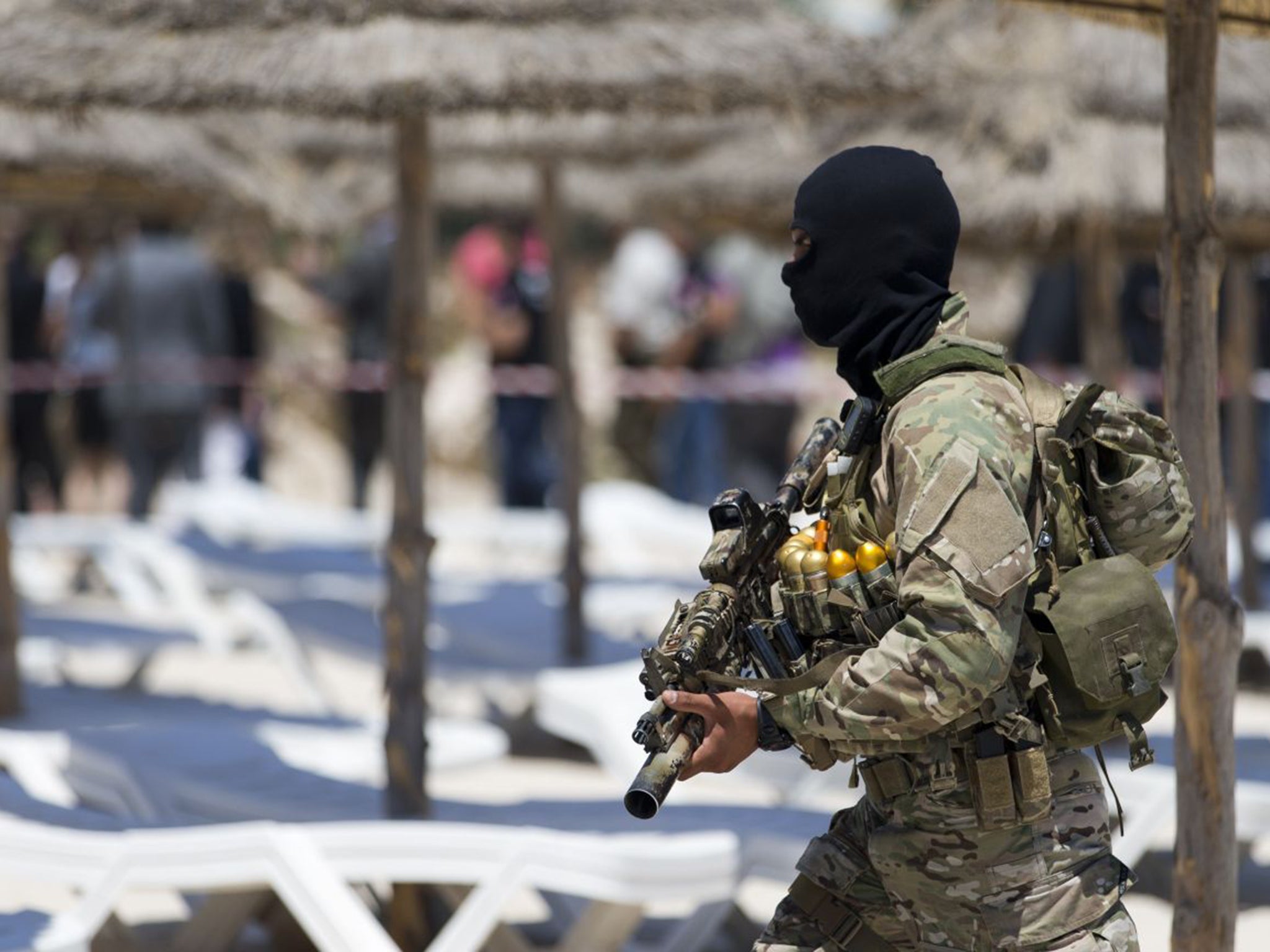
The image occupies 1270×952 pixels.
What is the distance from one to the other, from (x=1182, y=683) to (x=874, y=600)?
126 centimetres

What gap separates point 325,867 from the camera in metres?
4.41

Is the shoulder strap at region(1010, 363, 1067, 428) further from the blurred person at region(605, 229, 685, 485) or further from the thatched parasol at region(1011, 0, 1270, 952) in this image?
the blurred person at region(605, 229, 685, 485)

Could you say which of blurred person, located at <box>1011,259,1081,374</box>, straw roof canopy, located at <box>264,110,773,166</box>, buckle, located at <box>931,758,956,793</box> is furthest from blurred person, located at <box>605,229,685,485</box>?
buckle, located at <box>931,758,956,793</box>

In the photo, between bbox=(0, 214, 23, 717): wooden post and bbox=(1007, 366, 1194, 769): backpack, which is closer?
bbox=(1007, 366, 1194, 769): backpack

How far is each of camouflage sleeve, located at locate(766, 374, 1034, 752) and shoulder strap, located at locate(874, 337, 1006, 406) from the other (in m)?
0.05

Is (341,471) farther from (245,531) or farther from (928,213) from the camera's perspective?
(928,213)

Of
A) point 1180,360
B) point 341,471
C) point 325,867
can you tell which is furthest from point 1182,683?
point 341,471

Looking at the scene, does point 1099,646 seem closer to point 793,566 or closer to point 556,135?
point 793,566

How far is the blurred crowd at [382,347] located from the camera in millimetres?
12102

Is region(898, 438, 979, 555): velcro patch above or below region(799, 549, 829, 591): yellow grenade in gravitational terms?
above

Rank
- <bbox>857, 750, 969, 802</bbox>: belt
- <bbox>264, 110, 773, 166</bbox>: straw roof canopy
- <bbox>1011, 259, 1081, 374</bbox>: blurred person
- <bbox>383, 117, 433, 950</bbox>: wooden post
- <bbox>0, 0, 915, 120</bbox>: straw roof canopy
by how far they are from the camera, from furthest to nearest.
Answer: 1. <bbox>1011, 259, 1081, 374</bbox>: blurred person
2. <bbox>264, 110, 773, 166</bbox>: straw roof canopy
3. <bbox>383, 117, 433, 950</bbox>: wooden post
4. <bbox>0, 0, 915, 120</bbox>: straw roof canopy
5. <bbox>857, 750, 969, 802</bbox>: belt

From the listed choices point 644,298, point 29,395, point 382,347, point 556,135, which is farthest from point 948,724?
point 29,395

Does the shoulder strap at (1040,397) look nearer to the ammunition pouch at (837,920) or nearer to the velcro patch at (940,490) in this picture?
the velcro patch at (940,490)

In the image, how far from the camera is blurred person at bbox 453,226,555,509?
1259 cm
